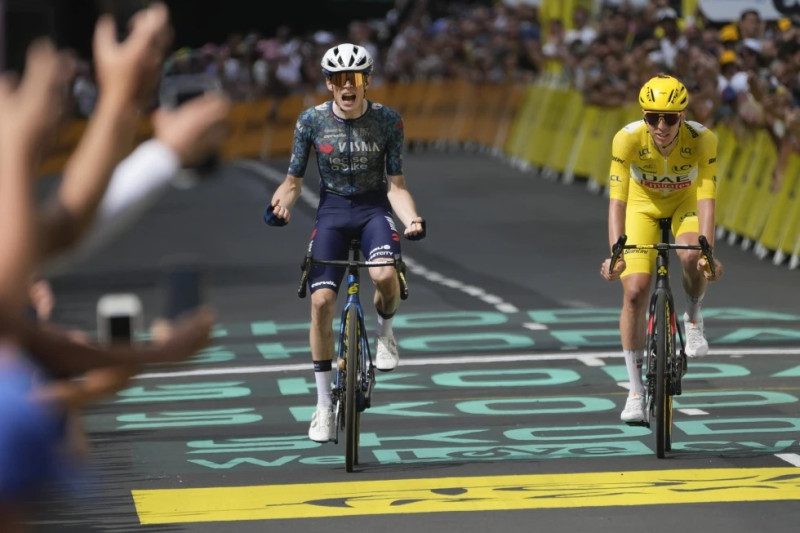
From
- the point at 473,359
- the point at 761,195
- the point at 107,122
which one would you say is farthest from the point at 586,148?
the point at 107,122

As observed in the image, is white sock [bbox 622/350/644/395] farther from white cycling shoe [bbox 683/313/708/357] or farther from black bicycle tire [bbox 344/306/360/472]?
black bicycle tire [bbox 344/306/360/472]

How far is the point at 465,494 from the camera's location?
9.19 meters

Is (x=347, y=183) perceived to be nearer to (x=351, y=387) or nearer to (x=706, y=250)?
(x=351, y=387)

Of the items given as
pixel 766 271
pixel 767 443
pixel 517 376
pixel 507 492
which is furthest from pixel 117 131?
pixel 766 271

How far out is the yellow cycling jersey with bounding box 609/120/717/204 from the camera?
35.2ft

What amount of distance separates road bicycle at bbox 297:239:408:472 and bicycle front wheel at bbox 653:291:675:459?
145cm

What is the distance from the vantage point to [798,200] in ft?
64.9

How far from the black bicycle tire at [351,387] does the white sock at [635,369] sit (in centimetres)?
179

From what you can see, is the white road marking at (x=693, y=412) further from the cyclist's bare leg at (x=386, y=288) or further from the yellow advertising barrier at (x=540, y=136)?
the yellow advertising barrier at (x=540, y=136)

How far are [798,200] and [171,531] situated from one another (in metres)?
12.8

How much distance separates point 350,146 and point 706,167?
86.5 inches

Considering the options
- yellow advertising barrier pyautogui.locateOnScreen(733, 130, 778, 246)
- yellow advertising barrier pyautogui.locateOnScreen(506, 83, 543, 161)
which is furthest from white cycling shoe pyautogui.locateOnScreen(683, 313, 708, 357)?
yellow advertising barrier pyautogui.locateOnScreen(506, 83, 543, 161)

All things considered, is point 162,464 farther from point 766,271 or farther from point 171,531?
point 766,271

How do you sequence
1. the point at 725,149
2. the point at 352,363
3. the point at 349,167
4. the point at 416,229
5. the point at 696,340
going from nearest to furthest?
1. the point at 352,363
2. the point at 416,229
3. the point at 349,167
4. the point at 696,340
5. the point at 725,149
